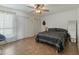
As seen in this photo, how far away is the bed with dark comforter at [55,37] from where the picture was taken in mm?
1758

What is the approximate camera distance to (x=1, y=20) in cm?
178

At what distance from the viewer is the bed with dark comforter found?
1.76 meters

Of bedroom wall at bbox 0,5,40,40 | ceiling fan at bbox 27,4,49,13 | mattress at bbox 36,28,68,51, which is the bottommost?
mattress at bbox 36,28,68,51

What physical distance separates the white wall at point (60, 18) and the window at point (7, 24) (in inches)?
Answer: 22.1

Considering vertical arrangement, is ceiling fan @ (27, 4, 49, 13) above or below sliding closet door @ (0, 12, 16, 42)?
above

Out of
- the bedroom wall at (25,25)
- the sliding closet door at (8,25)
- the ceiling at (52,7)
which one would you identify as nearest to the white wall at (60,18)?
the ceiling at (52,7)

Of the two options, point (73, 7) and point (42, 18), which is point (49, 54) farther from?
point (73, 7)

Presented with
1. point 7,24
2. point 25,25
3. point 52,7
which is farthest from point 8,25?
point 52,7

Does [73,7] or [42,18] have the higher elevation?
[73,7]

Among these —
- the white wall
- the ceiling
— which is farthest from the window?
the white wall

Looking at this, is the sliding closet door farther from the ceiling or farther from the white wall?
the white wall

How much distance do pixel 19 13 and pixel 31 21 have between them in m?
0.24

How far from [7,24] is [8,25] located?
0.02 m
